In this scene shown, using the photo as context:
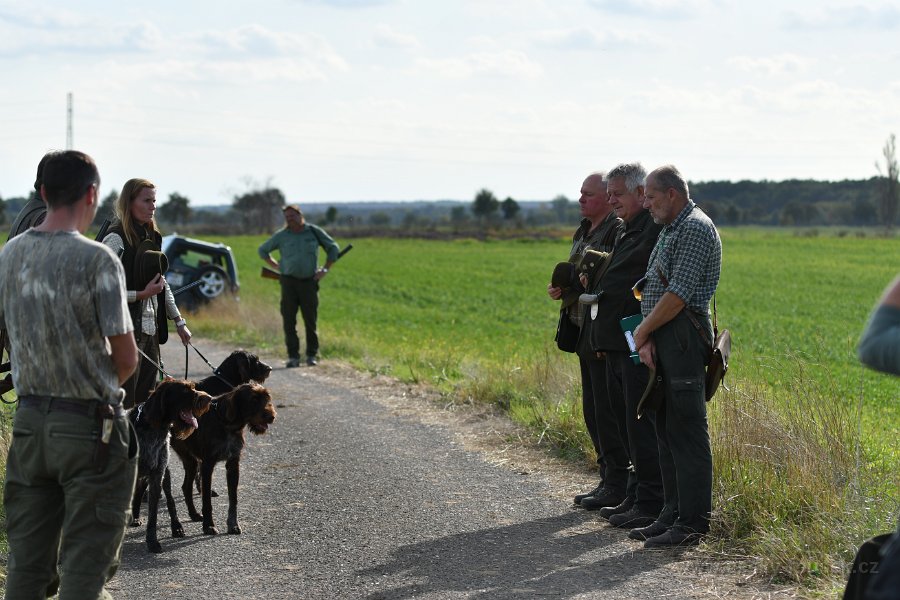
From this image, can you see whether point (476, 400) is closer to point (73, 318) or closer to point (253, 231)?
point (73, 318)

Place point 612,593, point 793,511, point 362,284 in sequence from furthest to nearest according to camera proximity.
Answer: point 362,284
point 793,511
point 612,593

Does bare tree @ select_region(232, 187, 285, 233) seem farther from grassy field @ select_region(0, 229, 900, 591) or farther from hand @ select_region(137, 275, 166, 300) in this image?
hand @ select_region(137, 275, 166, 300)

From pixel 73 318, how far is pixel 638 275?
397 centimetres

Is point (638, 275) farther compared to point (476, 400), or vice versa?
point (476, 400)

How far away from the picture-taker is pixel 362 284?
39.2 metres

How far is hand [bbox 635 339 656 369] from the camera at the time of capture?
252 inches

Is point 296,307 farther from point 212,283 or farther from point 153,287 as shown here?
point 153,287

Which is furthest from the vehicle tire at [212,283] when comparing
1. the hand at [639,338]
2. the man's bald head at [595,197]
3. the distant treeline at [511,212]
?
the distant treeline at [511,212]

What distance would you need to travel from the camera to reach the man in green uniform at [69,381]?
409 cm

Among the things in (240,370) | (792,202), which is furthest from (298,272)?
(792,202)

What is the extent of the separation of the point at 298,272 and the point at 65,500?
437 inches

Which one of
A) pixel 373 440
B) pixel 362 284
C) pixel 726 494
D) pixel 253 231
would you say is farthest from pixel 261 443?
pixel 253 231

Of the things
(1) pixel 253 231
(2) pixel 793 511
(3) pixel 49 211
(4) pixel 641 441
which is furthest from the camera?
(1) pixel 253 231

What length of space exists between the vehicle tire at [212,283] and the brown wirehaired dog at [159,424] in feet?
50.6
